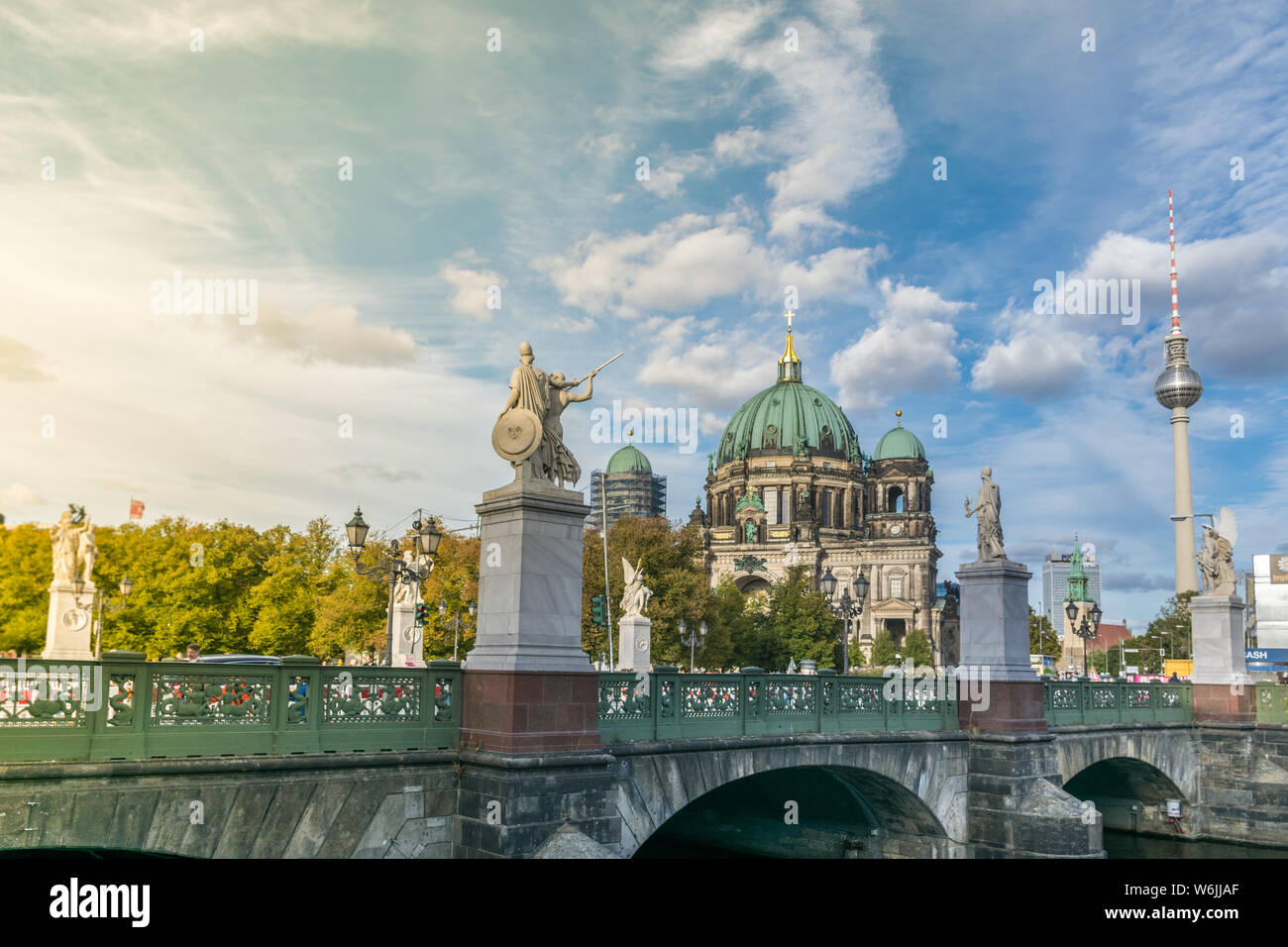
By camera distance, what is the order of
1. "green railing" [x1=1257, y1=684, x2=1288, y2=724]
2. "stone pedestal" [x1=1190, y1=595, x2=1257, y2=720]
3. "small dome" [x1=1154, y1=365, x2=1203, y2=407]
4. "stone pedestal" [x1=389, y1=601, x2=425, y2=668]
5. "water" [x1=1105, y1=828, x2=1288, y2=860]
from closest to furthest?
"water" [x1=1105, y1=828, x2=1288, y2=860], "stone pedestal" [x1=1190, y1=595, x2=1257, y2=720], "green railing" [x1=1257, y1=684, x2=1288, y2=724], "stone pedestal" [x1=389, y1=601, x2=425, y2=668], "small dome" [x1=1154, y1=365, x2=1203, y2=407]

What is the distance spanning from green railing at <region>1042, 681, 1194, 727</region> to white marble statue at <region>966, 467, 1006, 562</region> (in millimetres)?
4043

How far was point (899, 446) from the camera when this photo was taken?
132 metres

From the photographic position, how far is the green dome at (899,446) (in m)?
132

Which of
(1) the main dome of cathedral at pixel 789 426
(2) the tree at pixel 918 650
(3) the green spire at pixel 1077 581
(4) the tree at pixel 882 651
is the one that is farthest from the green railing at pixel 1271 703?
(3) the green spire at pixel 1077 581

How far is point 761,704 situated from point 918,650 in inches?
3445

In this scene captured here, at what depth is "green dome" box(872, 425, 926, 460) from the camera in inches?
5177

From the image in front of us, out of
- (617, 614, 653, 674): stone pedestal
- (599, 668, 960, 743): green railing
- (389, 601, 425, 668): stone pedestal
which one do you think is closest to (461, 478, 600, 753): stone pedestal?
(599, 668, 960, 743): green railing

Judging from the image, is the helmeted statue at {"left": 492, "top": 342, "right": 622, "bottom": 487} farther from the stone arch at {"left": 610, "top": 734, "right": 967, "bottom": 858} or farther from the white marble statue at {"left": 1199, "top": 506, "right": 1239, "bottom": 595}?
the white marble statue at {"left": 1199, "top": 506, "right": 1239, "bottom": 595}

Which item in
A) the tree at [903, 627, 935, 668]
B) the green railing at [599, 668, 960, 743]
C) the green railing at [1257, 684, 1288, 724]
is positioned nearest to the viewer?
the green railing at [599, 668, 960, 743]

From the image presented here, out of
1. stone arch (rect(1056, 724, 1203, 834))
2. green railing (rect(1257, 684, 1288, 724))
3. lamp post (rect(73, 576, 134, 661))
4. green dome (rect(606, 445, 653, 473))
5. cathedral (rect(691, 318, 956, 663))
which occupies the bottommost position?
stone arch (rect(1056, 724, 1203, 834))

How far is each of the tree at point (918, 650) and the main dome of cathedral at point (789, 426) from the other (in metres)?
30.1
